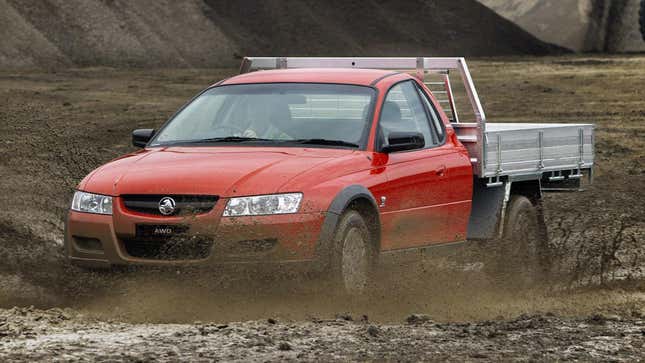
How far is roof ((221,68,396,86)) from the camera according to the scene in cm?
980

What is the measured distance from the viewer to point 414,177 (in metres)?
9.44

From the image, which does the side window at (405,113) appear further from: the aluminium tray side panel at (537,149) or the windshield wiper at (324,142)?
the aluminium tray side panel at (537,149)

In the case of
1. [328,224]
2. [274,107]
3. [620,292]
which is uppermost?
[274,107]

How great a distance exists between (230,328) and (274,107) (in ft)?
8.28

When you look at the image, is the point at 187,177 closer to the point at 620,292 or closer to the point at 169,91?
the point at 620,292

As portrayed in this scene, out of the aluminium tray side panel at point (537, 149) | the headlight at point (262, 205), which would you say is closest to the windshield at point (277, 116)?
the headlight at point (262, 205)

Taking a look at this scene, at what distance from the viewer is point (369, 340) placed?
23.3ft

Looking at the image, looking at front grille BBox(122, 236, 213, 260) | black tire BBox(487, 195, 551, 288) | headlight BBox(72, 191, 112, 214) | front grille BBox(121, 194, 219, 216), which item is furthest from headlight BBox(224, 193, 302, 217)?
black tire BBox(487, 195, 551, 288)

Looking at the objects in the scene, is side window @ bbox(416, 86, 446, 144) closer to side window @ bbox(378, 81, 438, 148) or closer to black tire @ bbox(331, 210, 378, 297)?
side window @ bbox(378, 81, 438, 148)

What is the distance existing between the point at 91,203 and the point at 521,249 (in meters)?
4.01

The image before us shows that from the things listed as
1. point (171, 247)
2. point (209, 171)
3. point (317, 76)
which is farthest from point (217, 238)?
point (317, 76)

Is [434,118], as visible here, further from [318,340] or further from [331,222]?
[318,340]

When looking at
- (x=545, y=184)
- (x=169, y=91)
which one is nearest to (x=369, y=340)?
(x=545, y=184)

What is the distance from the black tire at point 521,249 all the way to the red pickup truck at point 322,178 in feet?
0.06
